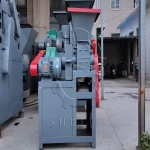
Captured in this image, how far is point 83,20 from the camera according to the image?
152 inches

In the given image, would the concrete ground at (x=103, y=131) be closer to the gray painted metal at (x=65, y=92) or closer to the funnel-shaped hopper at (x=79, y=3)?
the gray painted metal at (x=65, y=92)

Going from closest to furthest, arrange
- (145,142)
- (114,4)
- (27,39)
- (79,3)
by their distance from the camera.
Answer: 1. (145,142)
2. (79,3)
3. (27,39)
4. (114,4)

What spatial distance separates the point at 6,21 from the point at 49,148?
8.57 ft

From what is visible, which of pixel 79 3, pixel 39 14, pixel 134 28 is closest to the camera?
pixel 79 3

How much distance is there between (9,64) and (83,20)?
1.84m

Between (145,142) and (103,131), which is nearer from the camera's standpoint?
(145,142)

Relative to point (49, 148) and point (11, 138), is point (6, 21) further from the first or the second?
point (49, 148)

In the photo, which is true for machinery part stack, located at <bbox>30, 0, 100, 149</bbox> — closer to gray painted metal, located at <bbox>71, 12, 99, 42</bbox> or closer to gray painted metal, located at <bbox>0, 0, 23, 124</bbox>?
gray painted metal, located at <bbox>71, 12, 99, 42</bbox>

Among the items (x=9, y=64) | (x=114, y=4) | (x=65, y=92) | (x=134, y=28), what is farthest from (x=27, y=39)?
(x=114, y=4)

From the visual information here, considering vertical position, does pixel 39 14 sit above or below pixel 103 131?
above

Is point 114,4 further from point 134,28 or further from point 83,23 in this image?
point 83,23

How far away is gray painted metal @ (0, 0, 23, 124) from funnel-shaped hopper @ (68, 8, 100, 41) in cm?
159

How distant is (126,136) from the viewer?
14.9 ft

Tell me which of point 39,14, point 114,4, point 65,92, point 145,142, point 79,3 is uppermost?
point 114,4
